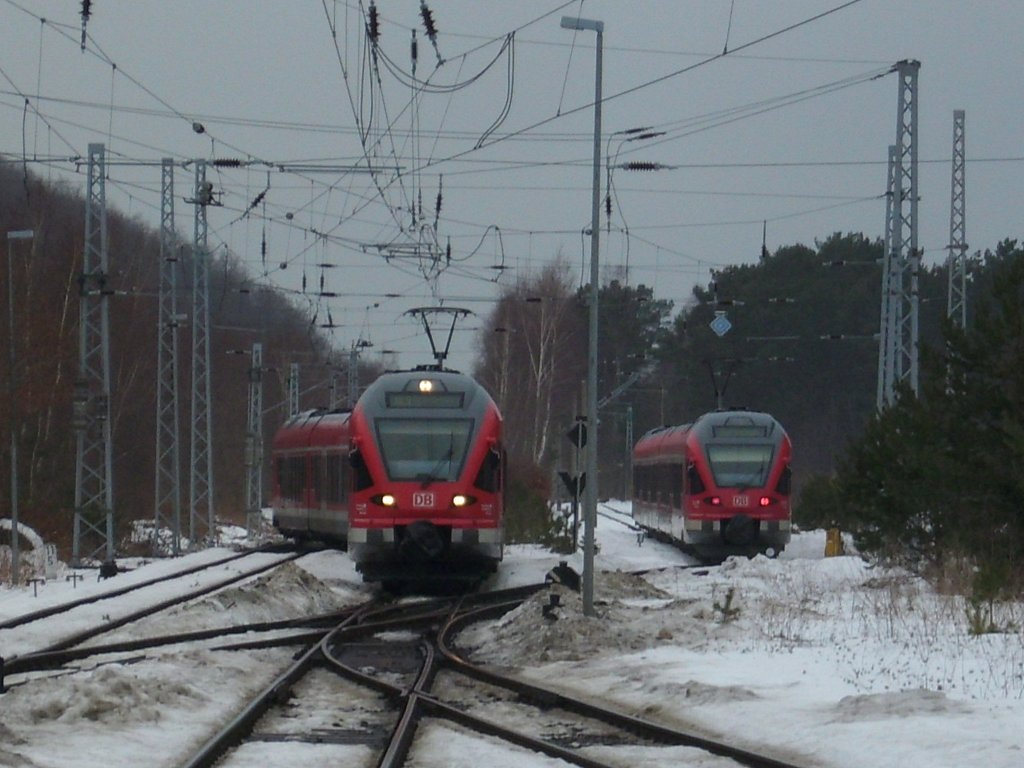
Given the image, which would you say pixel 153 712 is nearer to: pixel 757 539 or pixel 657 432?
pixel 757 539

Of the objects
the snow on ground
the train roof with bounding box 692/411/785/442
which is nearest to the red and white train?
the snow on ground

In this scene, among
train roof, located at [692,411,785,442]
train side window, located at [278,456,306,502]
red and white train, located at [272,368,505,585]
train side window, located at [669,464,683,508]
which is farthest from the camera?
train side window, located at [669,464,683,508]

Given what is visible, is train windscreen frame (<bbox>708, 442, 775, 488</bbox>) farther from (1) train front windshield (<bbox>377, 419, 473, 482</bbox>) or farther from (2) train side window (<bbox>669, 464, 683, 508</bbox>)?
(1) train front windshield (<bbox>377, 419, 473, 482</bbox>)

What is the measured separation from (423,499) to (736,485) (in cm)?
1193

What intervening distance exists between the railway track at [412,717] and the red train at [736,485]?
57.0ft

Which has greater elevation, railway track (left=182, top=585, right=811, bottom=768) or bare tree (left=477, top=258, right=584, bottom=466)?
bare tree (left=477, top=258, right=584, bottom=466)

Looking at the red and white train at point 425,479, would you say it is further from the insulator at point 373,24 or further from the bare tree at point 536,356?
the bare tree at point 536,356

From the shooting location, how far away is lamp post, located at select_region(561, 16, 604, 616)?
21.1 meters

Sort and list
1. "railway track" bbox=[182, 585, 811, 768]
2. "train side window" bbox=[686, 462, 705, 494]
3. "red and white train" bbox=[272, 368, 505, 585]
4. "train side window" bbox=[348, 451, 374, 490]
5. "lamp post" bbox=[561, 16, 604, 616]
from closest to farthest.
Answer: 1. "railway track" bbox=[182, 585, 811, 768]
2. "lamp post" bbox=[561, 16, 604, 616]
3. "red and white train" bbox=[272, 368, 505, 585]
4. "train side window" bbox=[348, 451, 374, 490]
5. "train side window" bbox=[686, 462, 705, 494]

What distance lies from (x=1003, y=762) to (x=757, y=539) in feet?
86.7

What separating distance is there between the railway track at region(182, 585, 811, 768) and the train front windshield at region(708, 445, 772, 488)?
57.6 feet

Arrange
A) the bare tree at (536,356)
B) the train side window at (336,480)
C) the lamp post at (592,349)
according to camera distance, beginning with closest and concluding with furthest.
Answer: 1. the lamp post at (592,349)
2. the train side window at (336,480)
3. the bare tree at (536,356)

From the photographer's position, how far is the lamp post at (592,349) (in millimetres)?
21078

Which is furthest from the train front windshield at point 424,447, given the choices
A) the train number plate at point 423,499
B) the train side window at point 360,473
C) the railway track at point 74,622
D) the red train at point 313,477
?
the railway track at point 74,622
